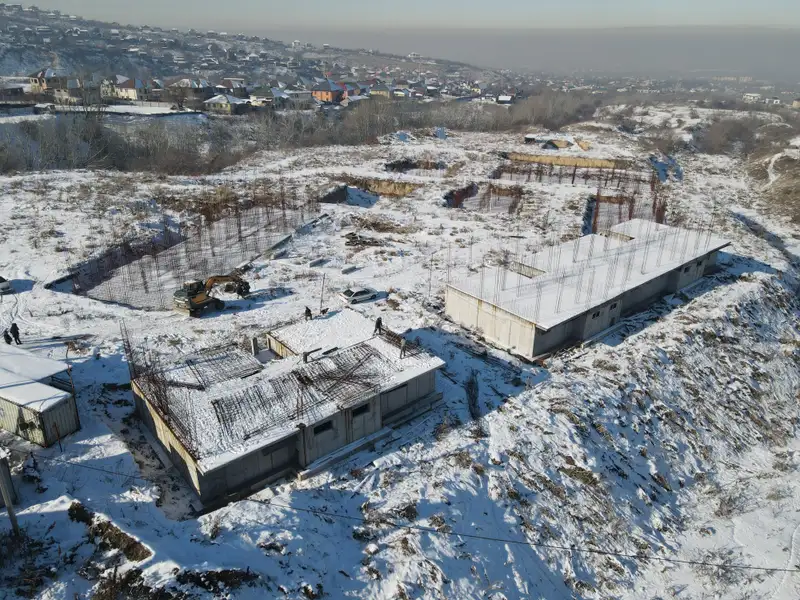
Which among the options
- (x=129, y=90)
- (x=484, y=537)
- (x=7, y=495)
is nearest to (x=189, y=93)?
(x=129, y=90)

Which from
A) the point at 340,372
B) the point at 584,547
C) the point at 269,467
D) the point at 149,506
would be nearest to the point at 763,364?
the point at 584,547

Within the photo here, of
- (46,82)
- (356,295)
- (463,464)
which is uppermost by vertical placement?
(46,82)

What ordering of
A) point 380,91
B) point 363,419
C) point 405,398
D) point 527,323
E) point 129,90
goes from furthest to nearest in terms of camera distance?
point 380,91 < point 129,90 < point 527,323 < point 405,398 < point 363,419

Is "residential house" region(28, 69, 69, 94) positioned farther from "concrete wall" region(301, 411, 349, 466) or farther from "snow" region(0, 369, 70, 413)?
"concrete wall" region(301, 411, 349, 466)

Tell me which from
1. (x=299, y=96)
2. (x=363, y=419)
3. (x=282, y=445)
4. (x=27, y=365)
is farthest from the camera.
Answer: (x=299, y=96)

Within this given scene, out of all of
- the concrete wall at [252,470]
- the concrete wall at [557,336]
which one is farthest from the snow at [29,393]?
the concrete wall at [557,336]

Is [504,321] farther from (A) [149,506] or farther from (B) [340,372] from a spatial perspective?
(A) [149,506]

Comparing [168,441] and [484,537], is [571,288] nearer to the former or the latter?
[484,537]
